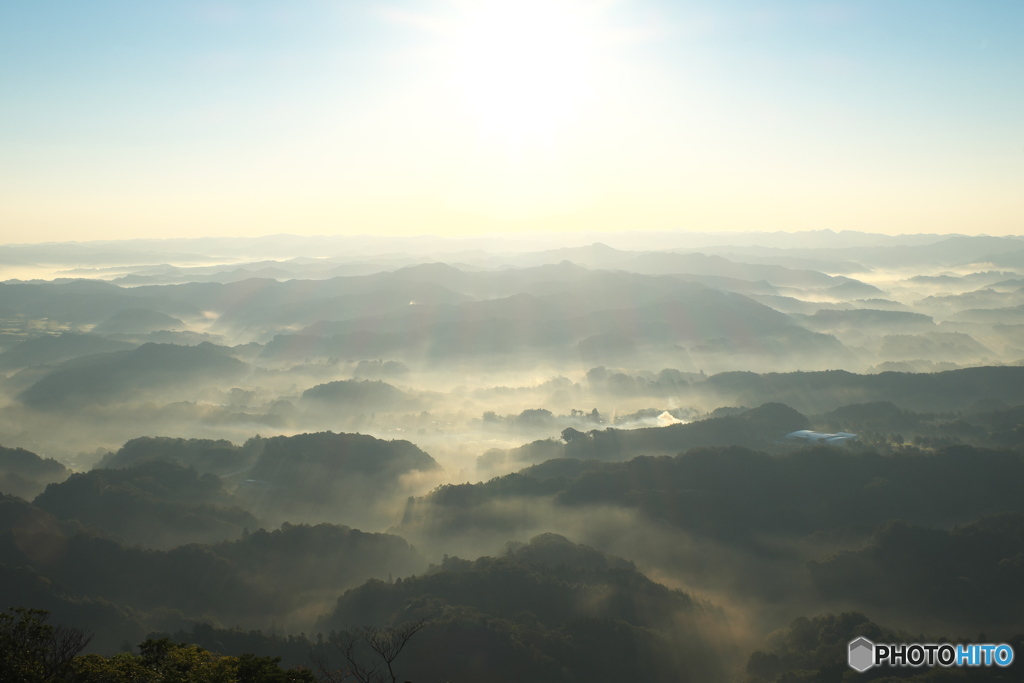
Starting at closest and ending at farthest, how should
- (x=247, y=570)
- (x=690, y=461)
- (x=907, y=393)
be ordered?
(x=247, y=570)
(x=690, y=461)
(x=907, y=393)

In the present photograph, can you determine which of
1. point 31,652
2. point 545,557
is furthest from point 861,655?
point 31,652

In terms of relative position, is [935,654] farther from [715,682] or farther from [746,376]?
[746,376]

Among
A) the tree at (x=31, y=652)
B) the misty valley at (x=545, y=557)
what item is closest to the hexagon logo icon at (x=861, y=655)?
the misty valley at (x=545, y=557)

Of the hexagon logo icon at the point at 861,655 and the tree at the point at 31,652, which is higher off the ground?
the tree at the point at 31,652

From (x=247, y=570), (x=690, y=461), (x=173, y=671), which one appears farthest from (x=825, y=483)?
(x=173, y=671)

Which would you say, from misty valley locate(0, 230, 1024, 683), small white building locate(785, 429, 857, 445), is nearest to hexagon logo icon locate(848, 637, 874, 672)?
misty valley locate(0, 230, 1024, 683)

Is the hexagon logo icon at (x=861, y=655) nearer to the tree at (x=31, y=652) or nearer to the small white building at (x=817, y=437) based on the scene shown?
the tree at (x=31, y=652)

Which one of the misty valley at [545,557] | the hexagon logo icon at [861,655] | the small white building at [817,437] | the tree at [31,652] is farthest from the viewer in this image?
the small white building at [817,437]

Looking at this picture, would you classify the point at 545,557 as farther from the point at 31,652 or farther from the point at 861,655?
the point at 31,652
